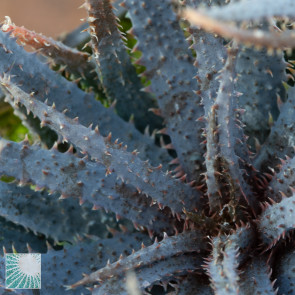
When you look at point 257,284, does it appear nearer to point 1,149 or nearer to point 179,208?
point 179,208

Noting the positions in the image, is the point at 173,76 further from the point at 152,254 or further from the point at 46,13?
the point at 46,13

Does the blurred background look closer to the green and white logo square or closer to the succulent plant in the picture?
the succulent plant

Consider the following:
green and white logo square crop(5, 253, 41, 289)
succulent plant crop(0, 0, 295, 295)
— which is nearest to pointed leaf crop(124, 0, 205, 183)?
Result: succulent plant crop(0, 0, 295, 295)

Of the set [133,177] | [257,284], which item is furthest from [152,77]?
[257,284]

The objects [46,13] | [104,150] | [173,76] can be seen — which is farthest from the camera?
[46,13]

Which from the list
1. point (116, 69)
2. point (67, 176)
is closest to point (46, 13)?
point (116, 69)
